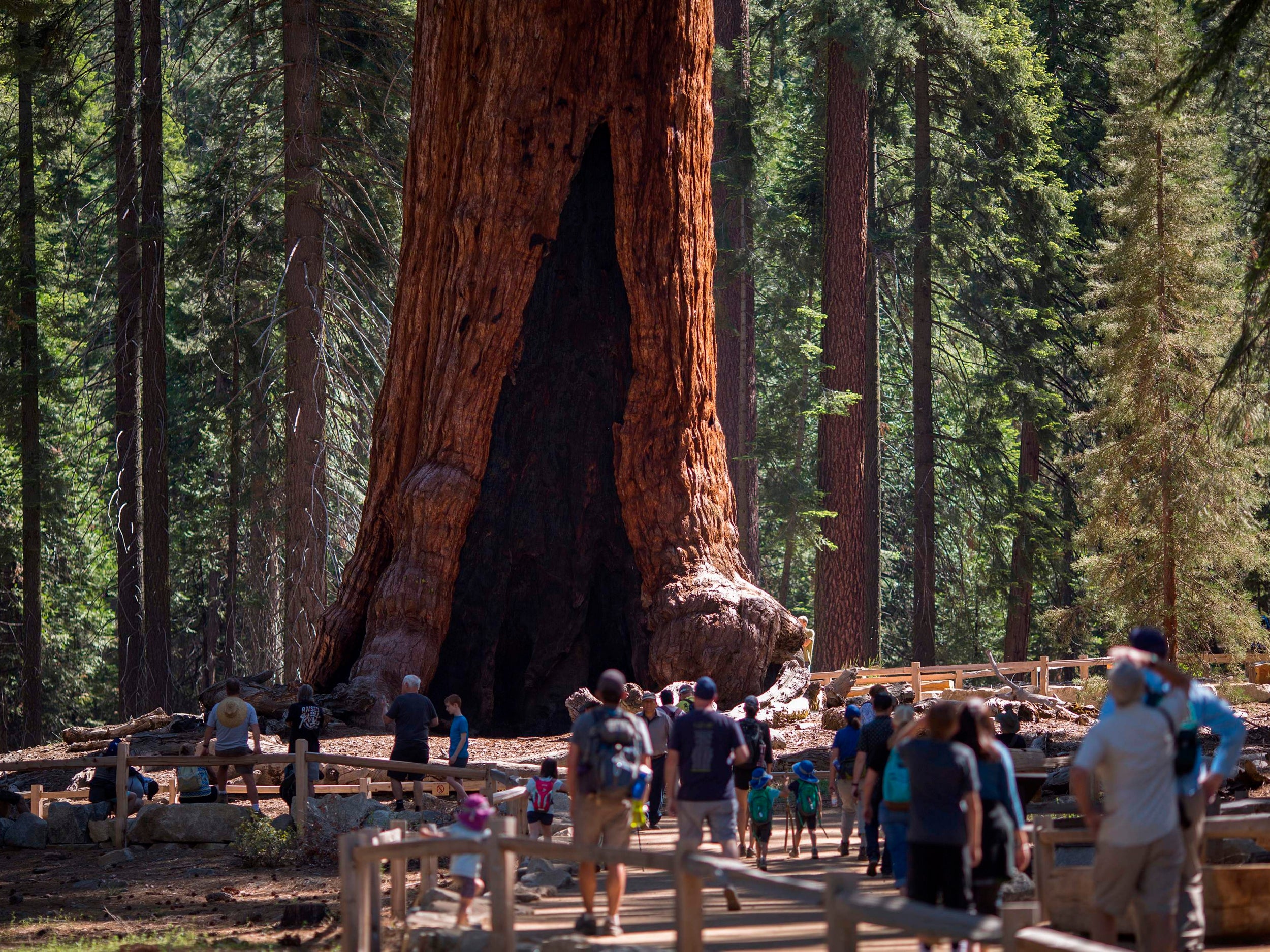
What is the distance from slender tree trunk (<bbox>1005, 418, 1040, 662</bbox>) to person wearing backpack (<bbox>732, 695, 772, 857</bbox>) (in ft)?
74.5

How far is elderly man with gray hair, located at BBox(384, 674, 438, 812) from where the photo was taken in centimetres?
1381

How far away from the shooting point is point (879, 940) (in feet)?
27.3

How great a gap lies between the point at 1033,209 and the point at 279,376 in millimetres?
17947

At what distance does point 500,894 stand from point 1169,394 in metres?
21.0

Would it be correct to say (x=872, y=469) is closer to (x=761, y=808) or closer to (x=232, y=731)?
(x=232, y=731)

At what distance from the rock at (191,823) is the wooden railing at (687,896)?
6.25 m

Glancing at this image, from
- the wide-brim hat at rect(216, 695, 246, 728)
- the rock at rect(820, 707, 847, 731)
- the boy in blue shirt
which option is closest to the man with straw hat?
the wide-brim hat at rect(216, 695, 246, 728)

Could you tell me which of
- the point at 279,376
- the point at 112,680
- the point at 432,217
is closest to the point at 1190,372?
the point at 432,217

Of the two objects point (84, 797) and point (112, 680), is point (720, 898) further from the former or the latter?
point (112, 680)

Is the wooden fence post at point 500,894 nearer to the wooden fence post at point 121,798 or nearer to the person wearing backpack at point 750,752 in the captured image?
the person wearing backpack at point 750,752

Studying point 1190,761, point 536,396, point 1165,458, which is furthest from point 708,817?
point 1165,458

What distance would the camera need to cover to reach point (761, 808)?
1141 cm

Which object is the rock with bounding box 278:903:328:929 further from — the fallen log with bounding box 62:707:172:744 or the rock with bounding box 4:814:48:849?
the fallen log with bounding box 62:707:172:744

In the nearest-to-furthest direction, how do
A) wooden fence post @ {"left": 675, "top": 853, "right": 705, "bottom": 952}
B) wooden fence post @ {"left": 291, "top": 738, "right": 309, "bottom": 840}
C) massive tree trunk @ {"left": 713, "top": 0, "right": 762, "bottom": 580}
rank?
wooden fence post @ {"left": 675, "top": 853, "right": 705, "bottom": 952} → wooden fence post @ {"left": 291, "top": 738, "right": 309, "bottom": 840} → massive tree trunk @ {"left": 713, "top": 0, "right": 762, "bottom": 580}
